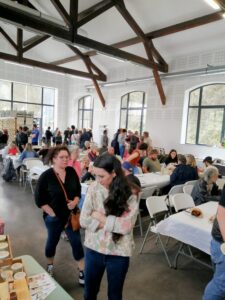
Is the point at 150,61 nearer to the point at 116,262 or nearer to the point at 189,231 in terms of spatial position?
the point at 189,231

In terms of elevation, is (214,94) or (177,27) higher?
(177,27)

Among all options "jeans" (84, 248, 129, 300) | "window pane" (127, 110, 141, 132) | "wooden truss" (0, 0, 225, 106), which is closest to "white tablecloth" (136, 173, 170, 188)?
"jeans" (84, 248, 129, 300)

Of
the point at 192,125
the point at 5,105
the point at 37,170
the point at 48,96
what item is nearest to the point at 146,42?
the point at 192,125

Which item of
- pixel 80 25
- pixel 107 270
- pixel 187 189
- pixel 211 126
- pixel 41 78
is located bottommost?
pixel 187 189

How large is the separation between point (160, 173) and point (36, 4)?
8507 mm

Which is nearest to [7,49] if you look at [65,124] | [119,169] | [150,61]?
[65,124]

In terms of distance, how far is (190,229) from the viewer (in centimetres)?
267

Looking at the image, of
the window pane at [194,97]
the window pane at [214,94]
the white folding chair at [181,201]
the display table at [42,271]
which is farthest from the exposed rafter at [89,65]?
the display table at [42,271]

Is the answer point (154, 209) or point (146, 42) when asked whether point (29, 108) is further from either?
point (154, 209)

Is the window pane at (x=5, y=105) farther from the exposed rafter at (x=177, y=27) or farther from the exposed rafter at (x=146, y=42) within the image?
the exposed rafter at (x=146, y=42)

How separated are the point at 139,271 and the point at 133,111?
9.65m

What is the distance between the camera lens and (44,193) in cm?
231

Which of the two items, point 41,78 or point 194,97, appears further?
point 41,78

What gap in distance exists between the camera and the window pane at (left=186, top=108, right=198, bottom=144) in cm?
937
